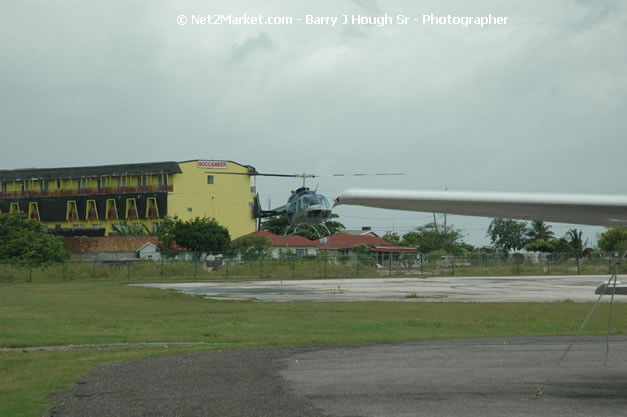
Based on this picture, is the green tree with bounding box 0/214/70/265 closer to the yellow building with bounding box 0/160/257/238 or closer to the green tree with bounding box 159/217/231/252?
the green tree with bounding box 159/217/231/252

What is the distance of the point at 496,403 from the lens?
9.48m

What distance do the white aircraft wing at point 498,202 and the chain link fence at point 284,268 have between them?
50728 millimetres

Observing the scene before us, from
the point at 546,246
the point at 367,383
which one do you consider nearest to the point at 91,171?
the point at 546,246

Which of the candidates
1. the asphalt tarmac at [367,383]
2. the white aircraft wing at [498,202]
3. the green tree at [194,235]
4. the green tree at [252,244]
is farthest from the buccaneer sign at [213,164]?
the white aircraft wing at [498,202]

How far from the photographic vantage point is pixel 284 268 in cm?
6656

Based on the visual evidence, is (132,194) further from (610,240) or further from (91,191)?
(610,240)


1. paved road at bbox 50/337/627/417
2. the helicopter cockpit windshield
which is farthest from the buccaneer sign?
paved road at bbox 50/337/627/417

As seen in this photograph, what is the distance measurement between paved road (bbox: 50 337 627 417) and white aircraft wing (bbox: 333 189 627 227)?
236cm

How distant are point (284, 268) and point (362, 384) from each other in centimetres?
5575

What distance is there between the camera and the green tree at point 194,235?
101 meters

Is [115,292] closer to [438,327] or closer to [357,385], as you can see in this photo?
[438,327]

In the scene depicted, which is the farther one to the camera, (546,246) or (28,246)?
(546,246)

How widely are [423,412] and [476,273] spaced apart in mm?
61865

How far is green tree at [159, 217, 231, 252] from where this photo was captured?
101 metres
